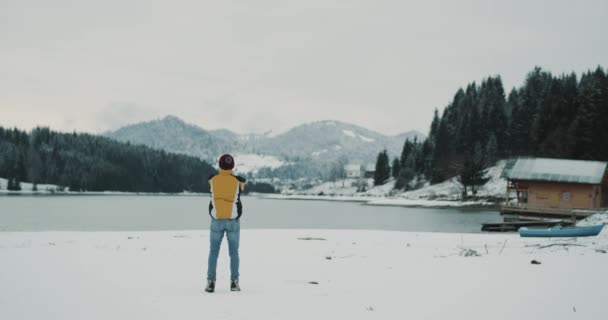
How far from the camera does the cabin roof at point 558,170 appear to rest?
46312mm

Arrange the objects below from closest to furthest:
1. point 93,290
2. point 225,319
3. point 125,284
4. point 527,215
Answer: point 225,319, point 93,290, point 125,284, point 527,215

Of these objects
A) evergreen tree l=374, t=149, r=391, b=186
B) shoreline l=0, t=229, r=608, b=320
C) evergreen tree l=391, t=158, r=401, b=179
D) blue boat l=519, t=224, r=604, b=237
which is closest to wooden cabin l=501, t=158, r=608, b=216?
blue boat l=519, t=224, r=604, b=237

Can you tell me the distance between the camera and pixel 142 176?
196 meters

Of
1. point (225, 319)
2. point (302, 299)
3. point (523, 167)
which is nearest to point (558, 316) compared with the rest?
point (302, 299)

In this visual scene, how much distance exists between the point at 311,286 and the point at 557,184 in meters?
47.8

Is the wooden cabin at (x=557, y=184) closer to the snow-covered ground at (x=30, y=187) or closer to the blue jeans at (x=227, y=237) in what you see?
the blue jeans at (x=227, y=237)

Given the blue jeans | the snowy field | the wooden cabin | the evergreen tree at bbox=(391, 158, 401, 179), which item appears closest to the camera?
Result: the snowy field

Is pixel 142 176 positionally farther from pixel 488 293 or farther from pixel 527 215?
pixel 488 293

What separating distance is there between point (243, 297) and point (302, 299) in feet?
3.00

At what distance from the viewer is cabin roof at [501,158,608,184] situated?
152 ft

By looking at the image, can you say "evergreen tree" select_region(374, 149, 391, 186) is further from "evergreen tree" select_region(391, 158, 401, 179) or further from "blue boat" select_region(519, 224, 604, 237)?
"blue boat" select_region(519, 224, 604, 237)

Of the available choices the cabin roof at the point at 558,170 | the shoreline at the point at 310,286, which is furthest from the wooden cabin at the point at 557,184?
the shoreline at the point at 310,286

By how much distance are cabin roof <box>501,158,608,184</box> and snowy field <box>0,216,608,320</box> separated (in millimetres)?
38935

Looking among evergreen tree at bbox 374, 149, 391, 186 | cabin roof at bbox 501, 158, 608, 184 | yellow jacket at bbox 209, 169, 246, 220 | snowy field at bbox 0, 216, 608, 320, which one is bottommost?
snowy field at bbox 0, 216, 608, 320
